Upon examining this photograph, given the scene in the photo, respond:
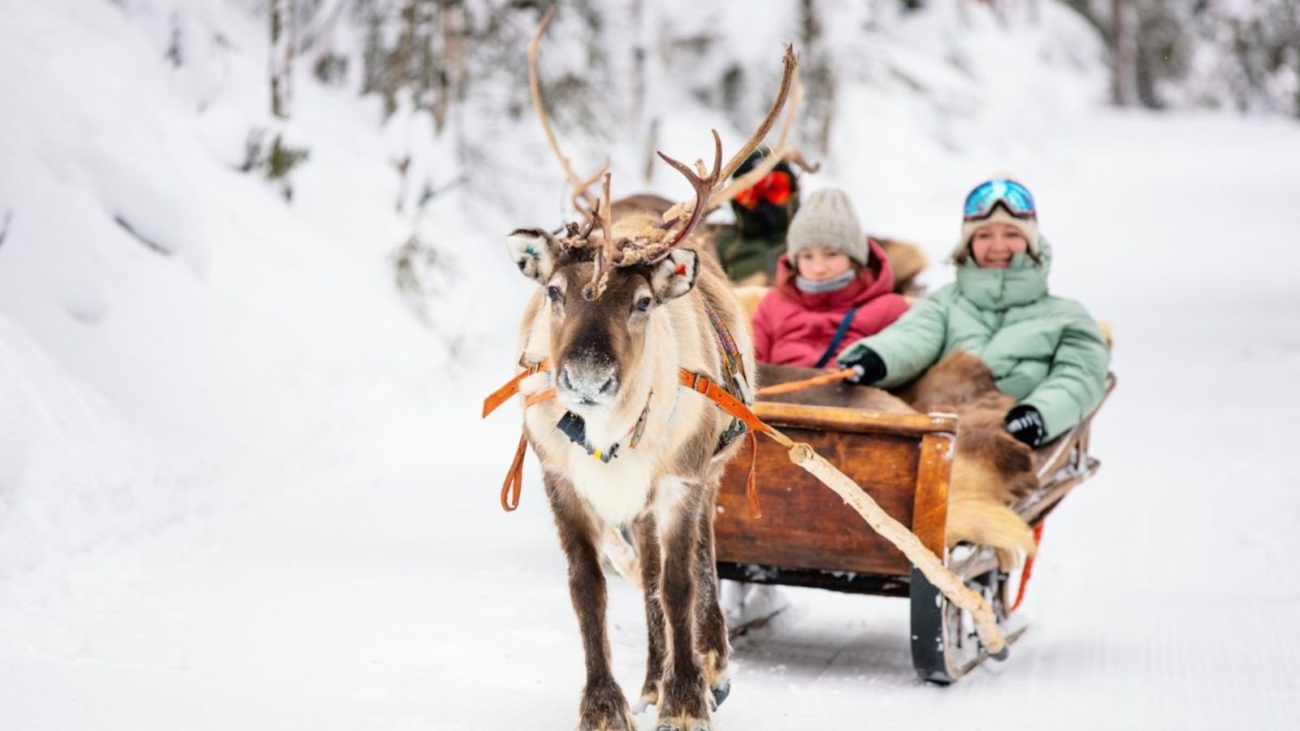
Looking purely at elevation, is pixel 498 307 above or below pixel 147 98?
below

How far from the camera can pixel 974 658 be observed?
5.75 metres

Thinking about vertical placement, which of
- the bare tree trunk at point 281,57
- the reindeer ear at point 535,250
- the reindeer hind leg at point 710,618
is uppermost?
the bare tree trunk at point 281,57

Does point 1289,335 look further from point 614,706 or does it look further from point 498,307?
point 614,706

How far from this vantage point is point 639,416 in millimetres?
4238

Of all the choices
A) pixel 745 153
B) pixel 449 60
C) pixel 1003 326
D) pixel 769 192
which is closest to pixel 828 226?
pixel 1003 326

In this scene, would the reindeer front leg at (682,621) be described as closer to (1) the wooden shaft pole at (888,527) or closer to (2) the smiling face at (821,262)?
(1) the wooden shaft pole at (888,527)

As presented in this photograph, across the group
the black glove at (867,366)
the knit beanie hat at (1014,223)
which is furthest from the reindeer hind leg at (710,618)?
the knit beanie hat at (1014,223)

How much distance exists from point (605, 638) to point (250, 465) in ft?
13.3

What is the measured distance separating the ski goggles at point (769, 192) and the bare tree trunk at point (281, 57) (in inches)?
196

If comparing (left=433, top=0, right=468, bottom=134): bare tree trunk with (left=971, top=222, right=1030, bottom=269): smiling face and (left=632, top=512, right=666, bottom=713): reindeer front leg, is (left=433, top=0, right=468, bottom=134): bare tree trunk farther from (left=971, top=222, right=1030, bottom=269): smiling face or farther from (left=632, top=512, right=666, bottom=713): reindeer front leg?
(left=632, top=512, right=666, bottom=713): reindeer front leg

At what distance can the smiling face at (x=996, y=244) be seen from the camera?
6246 millimetres

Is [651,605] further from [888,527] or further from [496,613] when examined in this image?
[496,613]

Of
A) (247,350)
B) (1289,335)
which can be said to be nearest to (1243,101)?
(1289,335)

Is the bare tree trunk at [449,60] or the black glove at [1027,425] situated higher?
the bare tree trunk at [449,60]
